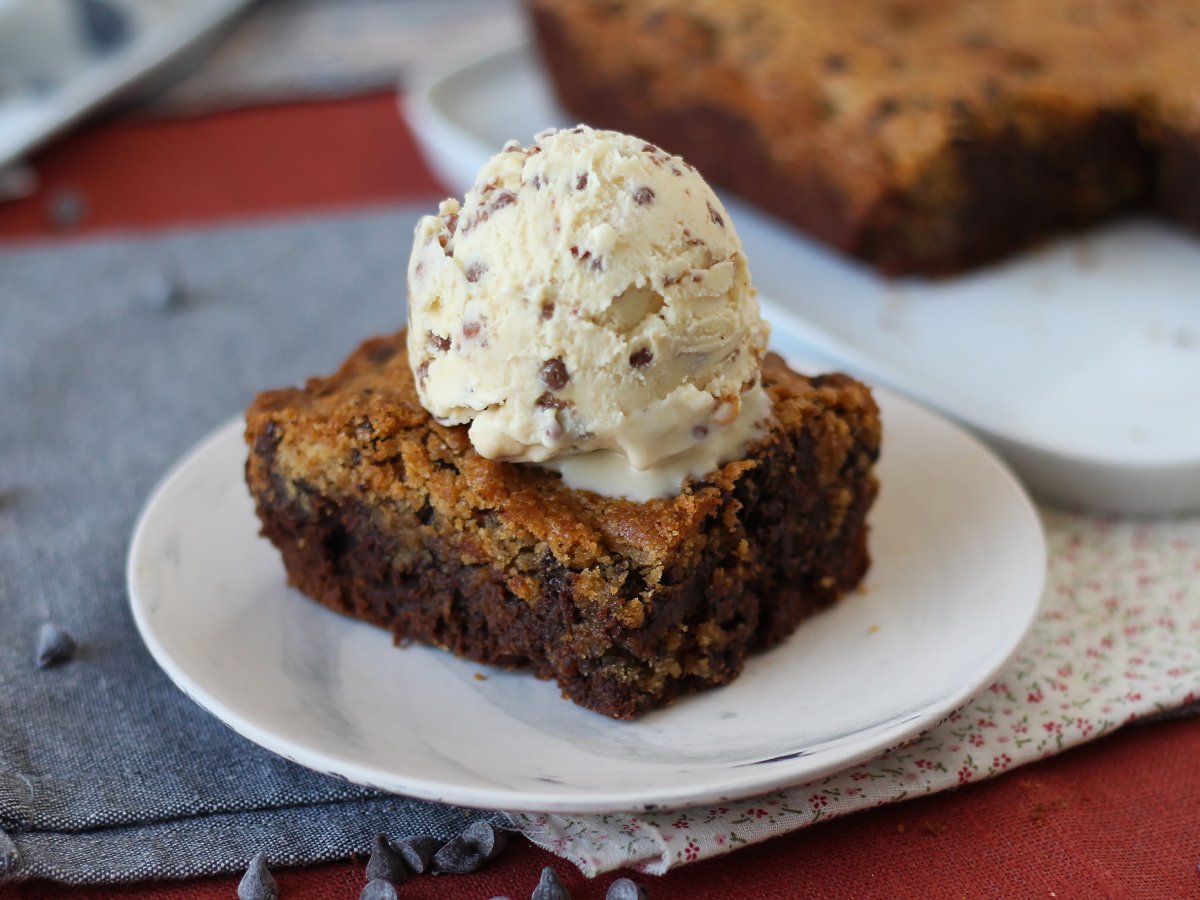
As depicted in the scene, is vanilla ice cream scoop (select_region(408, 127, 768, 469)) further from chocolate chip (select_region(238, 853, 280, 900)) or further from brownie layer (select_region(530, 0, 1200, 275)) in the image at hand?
brownie layer (select_region(530, 0, 1200, 275))

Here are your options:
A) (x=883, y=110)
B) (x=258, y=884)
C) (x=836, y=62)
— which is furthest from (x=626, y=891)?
(x=836, y=62)

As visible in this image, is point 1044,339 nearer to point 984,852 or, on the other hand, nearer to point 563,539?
point 984,852

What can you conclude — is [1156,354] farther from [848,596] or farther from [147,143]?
[147,143]

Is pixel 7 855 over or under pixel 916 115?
over

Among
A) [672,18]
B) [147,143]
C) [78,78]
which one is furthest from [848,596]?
[78,78]

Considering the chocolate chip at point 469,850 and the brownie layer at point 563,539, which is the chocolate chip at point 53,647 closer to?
the brownie layer at point 563,539

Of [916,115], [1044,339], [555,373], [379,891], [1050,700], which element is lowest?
[1044,339]

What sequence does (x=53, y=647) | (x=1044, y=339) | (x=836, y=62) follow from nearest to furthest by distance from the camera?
(x=53, y=647) < (x=1044, y=339) < (x=836, y=62)
